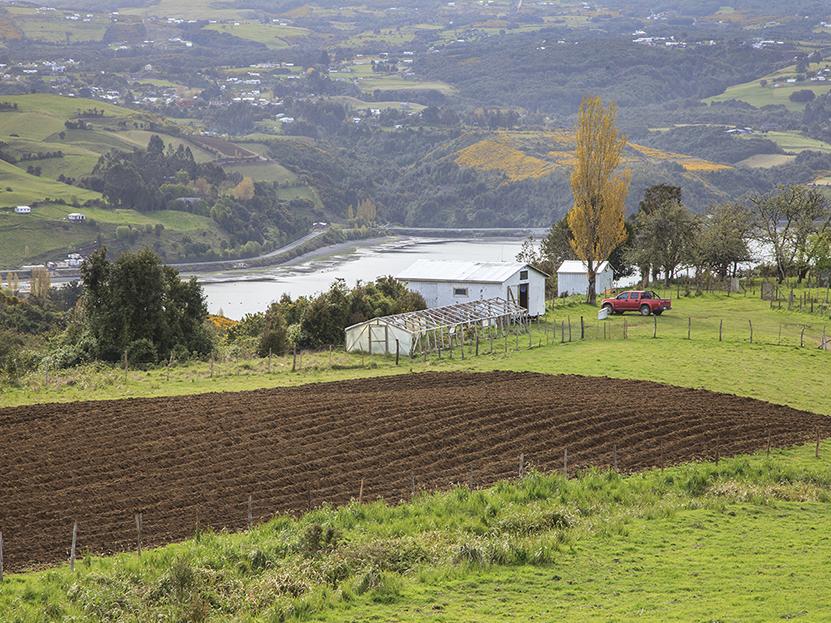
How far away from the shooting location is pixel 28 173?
468ft

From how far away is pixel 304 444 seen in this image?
29.0 m

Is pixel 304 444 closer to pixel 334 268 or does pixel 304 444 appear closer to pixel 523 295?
pixel 523 295

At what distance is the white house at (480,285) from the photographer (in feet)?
184

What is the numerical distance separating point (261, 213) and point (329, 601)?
12938 centimetres

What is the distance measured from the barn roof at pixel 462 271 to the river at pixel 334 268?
Result: 26360 millimetres

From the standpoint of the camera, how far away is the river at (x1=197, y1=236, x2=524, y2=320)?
9731 cm

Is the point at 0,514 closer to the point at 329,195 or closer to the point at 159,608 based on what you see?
the point at 159,608

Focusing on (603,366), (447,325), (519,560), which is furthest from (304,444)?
(447,325)

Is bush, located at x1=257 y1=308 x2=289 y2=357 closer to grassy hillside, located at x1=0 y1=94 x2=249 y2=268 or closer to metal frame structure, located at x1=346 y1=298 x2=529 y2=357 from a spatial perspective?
metal frame structure, located at x1=346 y1=298 x2=529 y2=357

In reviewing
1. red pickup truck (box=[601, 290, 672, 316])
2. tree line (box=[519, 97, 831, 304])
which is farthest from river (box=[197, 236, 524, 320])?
red pickup truck (box=[601, 290, 672, 316])

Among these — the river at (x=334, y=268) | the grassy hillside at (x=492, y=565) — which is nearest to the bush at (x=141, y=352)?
the grassy hillside at (x=492, y=565)

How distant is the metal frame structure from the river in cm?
3305

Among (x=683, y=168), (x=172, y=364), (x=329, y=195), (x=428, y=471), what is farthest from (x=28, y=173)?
(x=428, y=471)

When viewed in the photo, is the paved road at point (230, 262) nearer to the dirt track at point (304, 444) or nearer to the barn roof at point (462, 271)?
the barn roof at point (462, 271)
